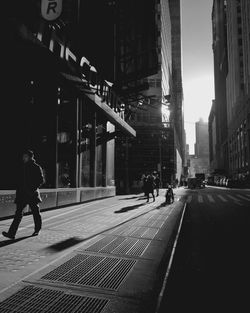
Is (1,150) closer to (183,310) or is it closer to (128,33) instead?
(183,310)

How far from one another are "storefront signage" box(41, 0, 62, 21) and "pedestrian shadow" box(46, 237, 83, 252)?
8.57m

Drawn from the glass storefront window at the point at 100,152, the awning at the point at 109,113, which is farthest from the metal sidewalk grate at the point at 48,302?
the glass storefront window at the point at 100,152

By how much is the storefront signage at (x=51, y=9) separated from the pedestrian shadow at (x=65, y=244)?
857 cm

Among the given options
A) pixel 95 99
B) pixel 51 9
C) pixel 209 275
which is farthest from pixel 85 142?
pixel 209 275

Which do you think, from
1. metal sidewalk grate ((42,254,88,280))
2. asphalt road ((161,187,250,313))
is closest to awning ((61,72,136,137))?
asphalt road ((161,187,250,313))

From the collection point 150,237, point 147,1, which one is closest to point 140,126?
point 147,1

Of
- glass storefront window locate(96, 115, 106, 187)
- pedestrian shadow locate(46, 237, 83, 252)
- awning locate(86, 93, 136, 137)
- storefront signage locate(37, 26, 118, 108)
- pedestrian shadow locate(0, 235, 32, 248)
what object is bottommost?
pedestrian shadow locate(46, 237, 83, 252)

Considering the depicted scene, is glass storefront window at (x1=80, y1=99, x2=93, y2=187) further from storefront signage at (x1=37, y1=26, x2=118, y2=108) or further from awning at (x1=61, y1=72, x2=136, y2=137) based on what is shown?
storefront signage at (x1=37, y1=26, x2=118, y2=108)

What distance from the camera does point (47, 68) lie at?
1107cm

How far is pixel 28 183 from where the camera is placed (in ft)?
19.8

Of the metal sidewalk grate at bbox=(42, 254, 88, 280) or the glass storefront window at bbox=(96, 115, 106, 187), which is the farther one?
the glass storefront window at bbox=(96, 115, 106, 187)

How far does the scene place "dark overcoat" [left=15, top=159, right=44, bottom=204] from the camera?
5.96 metres

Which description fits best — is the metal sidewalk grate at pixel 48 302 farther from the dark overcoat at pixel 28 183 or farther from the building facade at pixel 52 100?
the building facade at pixel 52 100

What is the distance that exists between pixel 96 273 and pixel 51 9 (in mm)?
10247
